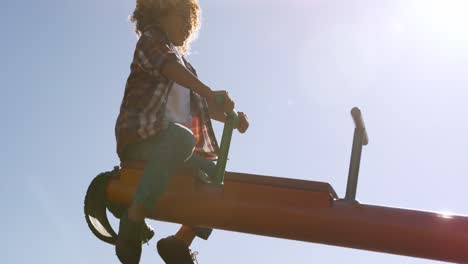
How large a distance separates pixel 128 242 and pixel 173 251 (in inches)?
11.4

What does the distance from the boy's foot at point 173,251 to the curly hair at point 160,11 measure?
1.32 metres

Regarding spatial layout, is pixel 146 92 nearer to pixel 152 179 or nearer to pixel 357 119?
pixel 152 179

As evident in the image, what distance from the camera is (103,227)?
126 inches

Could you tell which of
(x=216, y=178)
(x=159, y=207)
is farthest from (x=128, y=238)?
(x=216, y=178)

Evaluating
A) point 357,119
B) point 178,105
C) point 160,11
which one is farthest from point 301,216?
point 160,11

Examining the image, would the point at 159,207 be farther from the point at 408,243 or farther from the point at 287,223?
the point at 408,243

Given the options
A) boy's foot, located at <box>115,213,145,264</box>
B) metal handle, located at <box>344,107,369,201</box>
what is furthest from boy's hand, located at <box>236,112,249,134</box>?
boy's foot, located at <box>115,213,145,264</box>

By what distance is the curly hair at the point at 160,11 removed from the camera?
3.43 m

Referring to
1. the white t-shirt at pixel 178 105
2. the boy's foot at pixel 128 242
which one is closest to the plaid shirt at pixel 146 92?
the white t-shirt at pixel 178 105

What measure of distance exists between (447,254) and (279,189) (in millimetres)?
880

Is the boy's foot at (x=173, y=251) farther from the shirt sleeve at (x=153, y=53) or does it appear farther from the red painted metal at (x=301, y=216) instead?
the shirt sleeve at (x=153, y=53)

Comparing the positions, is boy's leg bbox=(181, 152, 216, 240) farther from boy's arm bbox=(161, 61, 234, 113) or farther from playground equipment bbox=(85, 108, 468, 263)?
boy's arm bbox=(161, 61, 234, 113)

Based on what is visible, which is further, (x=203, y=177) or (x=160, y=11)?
(x=160, y=11)

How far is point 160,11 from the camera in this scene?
346cm
